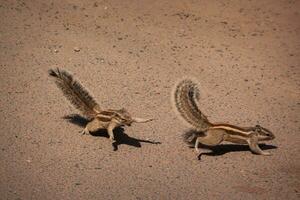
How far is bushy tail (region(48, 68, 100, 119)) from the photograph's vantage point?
336 inches

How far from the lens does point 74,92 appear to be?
8.57 metres

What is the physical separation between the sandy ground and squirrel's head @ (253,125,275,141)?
23 cm

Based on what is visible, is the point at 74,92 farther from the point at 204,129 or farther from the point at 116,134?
the point at 204,129

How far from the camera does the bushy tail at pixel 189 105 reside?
8250 millimetres

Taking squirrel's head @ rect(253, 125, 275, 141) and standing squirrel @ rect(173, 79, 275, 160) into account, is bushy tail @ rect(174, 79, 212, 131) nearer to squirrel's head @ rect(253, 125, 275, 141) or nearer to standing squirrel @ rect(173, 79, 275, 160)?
standing squirrel @ rect(173, 79, 275, 160)

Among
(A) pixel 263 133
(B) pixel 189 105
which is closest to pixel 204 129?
(B) pixel 189 105

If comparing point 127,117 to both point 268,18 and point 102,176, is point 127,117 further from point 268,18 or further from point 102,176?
point 268,18

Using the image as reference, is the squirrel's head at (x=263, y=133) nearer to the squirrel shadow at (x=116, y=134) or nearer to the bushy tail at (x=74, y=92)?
the squirrel shadow at (x=116, y=134)

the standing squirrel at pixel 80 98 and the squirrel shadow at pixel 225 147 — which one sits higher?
the standing squirrel at pixel 80 98

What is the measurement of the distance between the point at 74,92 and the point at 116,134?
2.72ft

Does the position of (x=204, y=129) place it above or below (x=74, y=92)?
below

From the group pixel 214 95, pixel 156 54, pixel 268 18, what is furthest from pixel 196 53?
pixel 268 18

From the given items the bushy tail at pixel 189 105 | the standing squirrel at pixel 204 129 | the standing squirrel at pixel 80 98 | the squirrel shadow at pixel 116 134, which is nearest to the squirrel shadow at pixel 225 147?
the standing squirrel at pixel 204 129

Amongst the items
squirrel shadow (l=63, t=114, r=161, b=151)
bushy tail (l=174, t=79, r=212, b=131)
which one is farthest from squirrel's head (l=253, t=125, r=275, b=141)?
squirrel shadow (l=63, t=114, r=161, b=151)
